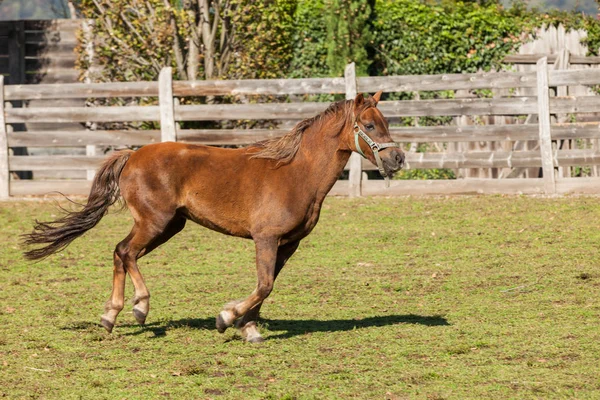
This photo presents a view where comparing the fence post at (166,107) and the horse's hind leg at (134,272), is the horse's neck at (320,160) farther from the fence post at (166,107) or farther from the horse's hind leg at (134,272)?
the fence post at (166,107)

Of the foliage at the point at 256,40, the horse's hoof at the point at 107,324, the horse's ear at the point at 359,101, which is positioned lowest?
the horse's hoof at the point at 107,324

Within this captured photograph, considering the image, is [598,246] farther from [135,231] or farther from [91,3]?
[91,3]

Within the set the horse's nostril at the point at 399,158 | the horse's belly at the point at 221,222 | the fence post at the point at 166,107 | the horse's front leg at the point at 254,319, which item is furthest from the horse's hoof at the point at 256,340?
the fence post at the point at 166,107

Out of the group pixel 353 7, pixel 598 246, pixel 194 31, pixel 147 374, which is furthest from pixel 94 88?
pixel 147 374

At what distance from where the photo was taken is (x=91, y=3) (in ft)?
62.0

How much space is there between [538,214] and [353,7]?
675 centimetres

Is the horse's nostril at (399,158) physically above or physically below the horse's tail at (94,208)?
above

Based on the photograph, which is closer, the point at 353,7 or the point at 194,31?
the point at 194,31

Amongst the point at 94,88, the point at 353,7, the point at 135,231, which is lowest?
the point at 135,231

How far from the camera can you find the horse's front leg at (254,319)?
784 cm

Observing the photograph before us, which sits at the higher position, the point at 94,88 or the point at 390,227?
the point at 94,88

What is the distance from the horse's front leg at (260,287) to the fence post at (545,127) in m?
9.25

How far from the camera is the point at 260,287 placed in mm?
7719

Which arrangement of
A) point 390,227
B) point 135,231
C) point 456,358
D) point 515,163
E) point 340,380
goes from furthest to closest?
point 515,163, point 390,227, point 135,231, point 456,358, point 340,380
